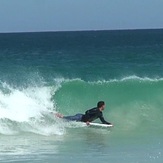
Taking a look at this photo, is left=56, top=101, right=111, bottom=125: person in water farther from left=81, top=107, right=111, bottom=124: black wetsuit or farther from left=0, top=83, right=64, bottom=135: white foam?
left=0, top=83, right=64, bottom=135: white foam

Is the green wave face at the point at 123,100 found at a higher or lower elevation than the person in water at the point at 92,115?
higher

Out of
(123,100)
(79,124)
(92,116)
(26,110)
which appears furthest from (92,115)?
(123,100)

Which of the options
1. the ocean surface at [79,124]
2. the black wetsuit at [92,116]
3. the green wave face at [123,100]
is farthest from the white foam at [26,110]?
the black wetsuit at [92,116]

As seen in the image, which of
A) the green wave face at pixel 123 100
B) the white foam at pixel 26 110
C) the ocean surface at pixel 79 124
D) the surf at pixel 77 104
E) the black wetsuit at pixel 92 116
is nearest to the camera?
the ocean surface at pixel 79 124

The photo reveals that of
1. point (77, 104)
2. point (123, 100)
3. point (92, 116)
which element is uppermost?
point (123, 100)

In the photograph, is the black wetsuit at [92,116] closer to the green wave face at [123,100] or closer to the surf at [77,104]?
the surf at [77,104]

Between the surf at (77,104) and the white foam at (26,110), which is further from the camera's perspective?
the surf at (77,104)

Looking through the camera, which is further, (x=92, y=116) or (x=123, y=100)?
(x=123, y=100)

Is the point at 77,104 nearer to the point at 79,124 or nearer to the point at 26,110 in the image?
the point at 26,110

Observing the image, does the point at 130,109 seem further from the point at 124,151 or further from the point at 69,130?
the point at 124,151

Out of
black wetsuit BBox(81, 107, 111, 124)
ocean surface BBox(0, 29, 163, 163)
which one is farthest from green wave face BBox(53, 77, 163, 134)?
black wetsuit BBox(81, 107, 111, 124)

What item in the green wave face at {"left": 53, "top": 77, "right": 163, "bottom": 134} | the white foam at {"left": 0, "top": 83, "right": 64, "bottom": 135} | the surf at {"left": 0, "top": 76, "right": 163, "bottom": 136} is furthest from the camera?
the green wave face at {"left": 53, "top": 77, "right": 163, "bottom": 134}

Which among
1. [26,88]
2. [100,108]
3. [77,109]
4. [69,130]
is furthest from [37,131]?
[26,88]

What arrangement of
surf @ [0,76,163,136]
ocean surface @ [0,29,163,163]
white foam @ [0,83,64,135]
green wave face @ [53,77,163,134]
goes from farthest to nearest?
green wave face @ [53,77,163,134] → surf @ [0,76,163,136] → white foam @ [0,83,64,135] → ocean surface @ [0,29,163,163]
